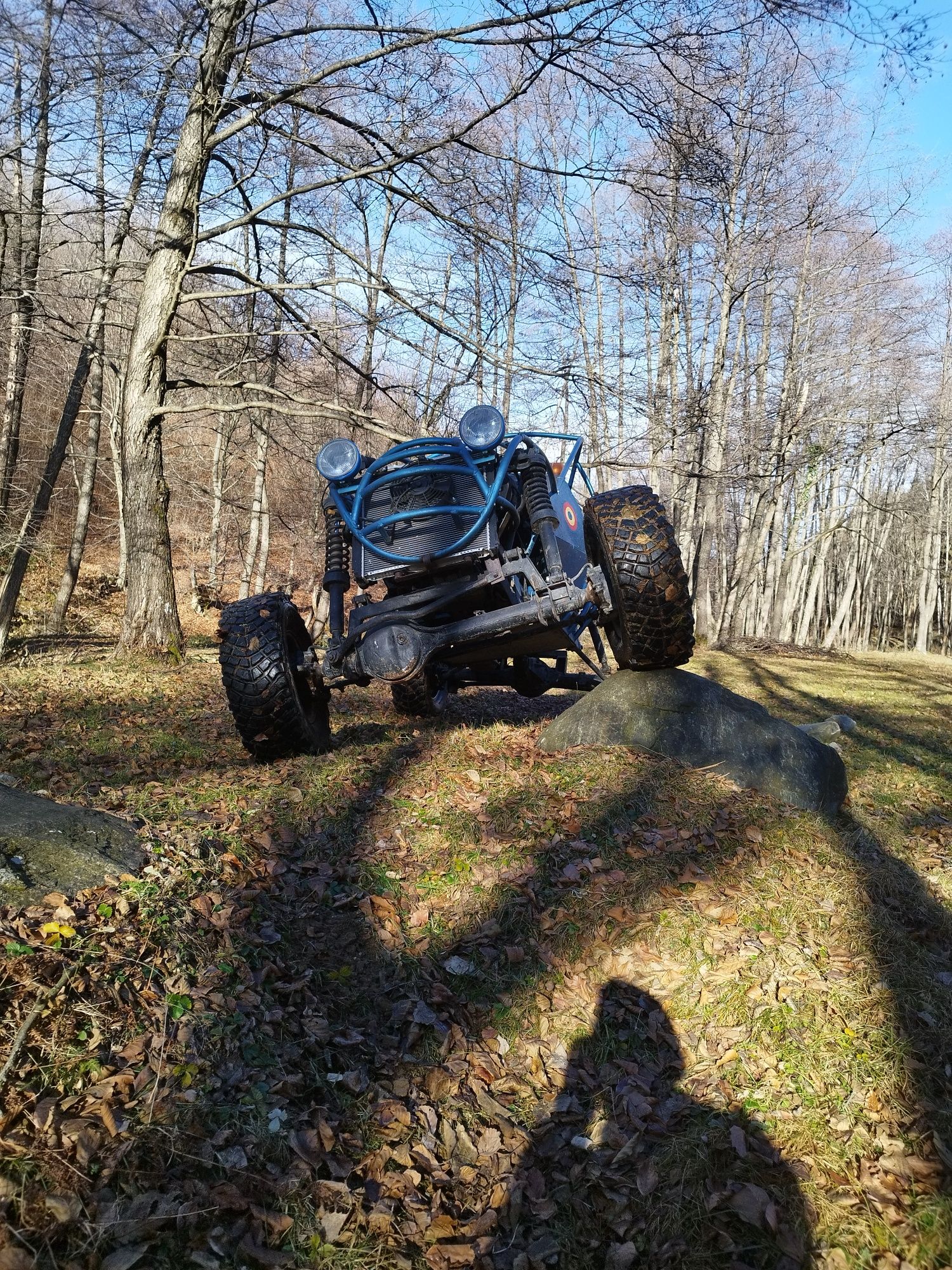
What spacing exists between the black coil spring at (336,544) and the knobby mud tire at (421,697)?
0.94m

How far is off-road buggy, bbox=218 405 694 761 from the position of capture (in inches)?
197

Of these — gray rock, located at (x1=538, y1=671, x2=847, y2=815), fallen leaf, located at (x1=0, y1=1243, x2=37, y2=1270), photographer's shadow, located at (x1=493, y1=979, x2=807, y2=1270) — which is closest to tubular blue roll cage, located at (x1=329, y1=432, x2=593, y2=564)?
gray rock, located at (x1=538, y1=671, x2=847, y2=815)

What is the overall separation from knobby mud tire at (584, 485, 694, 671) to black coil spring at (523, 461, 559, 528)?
0.30m

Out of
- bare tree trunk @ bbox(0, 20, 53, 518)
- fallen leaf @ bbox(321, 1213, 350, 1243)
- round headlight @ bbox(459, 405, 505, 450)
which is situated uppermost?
bare tree trunk @ bbox(0, 20, 53, 518)

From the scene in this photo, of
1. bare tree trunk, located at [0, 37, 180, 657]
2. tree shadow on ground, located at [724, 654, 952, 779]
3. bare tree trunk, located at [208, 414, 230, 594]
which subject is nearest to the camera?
tree shadow on ground, located at [724, 654, 952, 779]

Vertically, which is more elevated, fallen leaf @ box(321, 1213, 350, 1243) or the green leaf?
the green leaf

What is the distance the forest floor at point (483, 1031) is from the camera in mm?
2244

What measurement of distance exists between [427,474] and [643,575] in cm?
155

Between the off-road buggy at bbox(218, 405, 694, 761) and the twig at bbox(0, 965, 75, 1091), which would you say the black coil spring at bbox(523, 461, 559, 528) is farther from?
the twig at bbox(0, 965, 75, 1091)

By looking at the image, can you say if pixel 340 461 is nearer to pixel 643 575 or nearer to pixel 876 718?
pixel 643 575

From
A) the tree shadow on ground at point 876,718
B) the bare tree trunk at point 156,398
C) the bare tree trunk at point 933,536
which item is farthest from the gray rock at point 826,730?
the bare tree trunk at point 933,536

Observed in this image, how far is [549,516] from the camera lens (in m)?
5.23

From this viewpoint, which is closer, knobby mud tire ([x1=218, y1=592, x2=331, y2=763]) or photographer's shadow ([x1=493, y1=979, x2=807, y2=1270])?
photographer's shadow ([x1=493, y1=979, x2=807, y2=1270])

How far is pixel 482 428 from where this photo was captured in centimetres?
501
